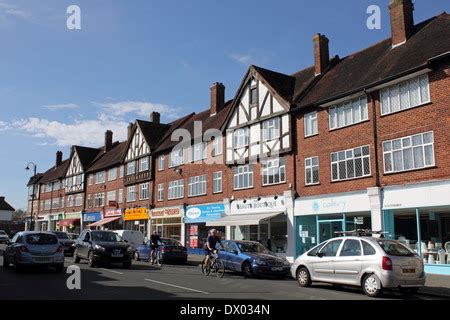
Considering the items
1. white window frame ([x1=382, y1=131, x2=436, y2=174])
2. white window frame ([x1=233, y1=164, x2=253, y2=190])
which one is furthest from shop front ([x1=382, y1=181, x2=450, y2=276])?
white window frame ([x1=233, y1=164, x2=253, y2=190])

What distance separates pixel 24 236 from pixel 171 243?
29.7 ft

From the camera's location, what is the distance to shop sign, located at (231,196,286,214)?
26.6 m

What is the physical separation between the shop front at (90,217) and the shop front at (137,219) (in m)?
7.04

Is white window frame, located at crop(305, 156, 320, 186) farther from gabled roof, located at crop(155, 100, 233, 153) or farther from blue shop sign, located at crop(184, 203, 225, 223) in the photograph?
gabled roof, located at crop(155, 100, 233, 153)

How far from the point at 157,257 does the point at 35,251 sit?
7.12 metres

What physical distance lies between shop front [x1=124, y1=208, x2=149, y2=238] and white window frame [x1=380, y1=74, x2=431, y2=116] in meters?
25.4

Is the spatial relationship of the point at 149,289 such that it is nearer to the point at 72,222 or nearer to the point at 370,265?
the point at 370,265

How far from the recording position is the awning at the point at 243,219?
86.1ft

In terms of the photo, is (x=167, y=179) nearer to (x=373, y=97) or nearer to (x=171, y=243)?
(x=171, y=243)

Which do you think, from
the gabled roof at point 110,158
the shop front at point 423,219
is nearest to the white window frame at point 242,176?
the shop front at point 423,219

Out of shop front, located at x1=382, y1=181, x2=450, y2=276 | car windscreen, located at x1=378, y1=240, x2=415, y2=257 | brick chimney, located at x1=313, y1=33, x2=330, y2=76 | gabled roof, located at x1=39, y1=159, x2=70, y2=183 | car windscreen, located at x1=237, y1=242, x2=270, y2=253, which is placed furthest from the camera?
gabled roof, located at x1=39, y1=159, x2=70, y2=183

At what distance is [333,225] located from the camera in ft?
77.6

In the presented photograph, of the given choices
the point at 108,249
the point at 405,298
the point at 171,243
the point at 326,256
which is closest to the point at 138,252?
the point at 171,243

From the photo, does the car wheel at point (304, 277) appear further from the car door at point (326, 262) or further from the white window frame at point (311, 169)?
the white window frame at point (311, 169)
